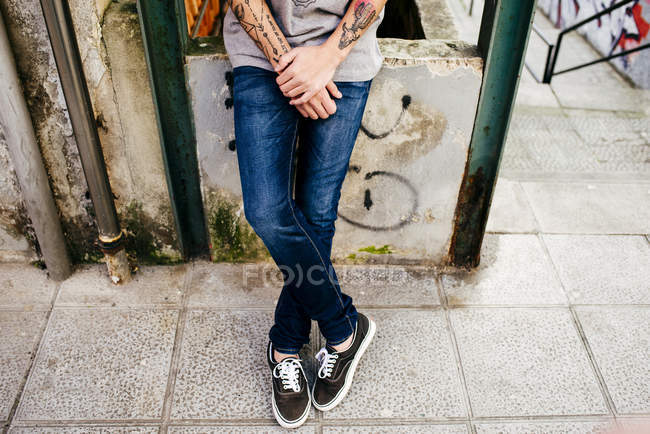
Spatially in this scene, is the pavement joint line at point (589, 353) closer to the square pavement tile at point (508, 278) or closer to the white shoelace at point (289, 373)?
the square pavement tile at point (508, 278)

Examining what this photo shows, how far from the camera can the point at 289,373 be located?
2.34 meters

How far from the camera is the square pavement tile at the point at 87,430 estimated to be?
2.21 metres

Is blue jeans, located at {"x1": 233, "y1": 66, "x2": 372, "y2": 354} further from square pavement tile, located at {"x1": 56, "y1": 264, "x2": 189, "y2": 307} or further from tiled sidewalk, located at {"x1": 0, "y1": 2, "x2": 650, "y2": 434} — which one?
square pavement tile, located at {"x1": 56, "y1": 264, "x2": 189, "y2": 307}

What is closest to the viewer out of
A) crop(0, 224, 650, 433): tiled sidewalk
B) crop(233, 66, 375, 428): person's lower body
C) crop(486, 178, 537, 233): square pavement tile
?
crop(233, 66, 375, 428): person's lower body

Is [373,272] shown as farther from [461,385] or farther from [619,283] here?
[619,283]

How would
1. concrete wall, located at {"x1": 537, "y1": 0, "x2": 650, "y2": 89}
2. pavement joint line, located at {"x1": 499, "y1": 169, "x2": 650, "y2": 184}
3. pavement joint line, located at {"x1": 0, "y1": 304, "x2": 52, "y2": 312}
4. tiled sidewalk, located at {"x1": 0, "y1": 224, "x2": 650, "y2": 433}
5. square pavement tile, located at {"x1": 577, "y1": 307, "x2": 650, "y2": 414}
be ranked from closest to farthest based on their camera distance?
tiled sidewalk, located at {"x1": 0, "y1": 224, "x2": 650, "y2": 433}
square pavement tile, located at {"x1": 577, "y1": 307, "x2": 650, "y2": 414}
pavement joint line, located at {"x1": 0, "y1": 304, "x2": 52, "y2": 312}
pavement joint line, located at {"x1": 499, "y1": 169, "x2": 650, "y2": 184}
concrete wall, located at {"x1": 537, "y1": 0, "x2": 650, "y2": 89}

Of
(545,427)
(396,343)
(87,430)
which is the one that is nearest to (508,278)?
(396,343)

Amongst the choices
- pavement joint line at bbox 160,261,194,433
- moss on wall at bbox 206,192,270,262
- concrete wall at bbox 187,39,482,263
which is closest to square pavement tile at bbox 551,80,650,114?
concrete wall at bbox 187,39,482,263

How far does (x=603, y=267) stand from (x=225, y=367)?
2080 mm

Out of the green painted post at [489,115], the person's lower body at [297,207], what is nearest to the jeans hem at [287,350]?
the person's lower body at [297,207]

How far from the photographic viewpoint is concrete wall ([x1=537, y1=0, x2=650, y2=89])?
5898 millimetres

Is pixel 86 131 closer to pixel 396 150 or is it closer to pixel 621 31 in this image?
pixel 396 150

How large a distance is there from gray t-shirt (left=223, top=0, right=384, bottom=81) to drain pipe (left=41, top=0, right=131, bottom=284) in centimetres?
64

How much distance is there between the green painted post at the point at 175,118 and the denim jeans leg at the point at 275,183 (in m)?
0.44
